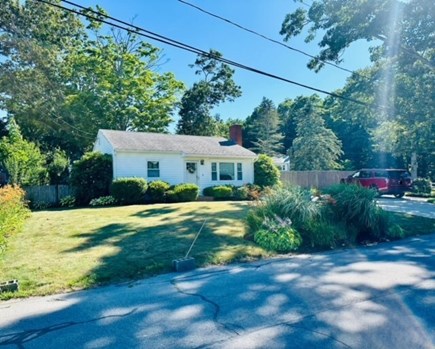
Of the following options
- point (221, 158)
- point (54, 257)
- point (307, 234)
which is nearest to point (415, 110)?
point (221, 158)

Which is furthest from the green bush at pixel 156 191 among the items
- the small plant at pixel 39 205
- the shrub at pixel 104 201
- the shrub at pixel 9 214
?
the shrub at pixel 9 214

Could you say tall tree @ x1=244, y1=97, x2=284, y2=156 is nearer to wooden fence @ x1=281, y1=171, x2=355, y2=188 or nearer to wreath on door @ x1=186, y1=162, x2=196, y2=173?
wooden fence @ x1=281, y1=171, x2=355, y2=188

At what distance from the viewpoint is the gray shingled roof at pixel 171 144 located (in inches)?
802

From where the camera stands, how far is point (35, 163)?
60.5 feet

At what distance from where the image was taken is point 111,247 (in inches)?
306

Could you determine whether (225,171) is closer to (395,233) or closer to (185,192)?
(185,192)

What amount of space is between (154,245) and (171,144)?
15.1 m

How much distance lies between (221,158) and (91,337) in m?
19.6

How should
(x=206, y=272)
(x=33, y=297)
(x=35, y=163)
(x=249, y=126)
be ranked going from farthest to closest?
(x=249, y=126), (x=35, y=163), (x=206, y=272), (x=33, y=297)

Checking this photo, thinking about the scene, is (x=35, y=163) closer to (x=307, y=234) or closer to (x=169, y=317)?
(x=307, y=234)

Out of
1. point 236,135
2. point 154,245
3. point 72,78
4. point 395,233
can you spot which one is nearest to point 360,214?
point 395,233

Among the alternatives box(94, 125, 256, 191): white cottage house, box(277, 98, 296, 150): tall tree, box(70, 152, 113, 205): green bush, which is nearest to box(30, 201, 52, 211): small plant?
box(70, 152, 113, 205): green bush

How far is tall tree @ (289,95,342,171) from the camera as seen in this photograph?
3859cm

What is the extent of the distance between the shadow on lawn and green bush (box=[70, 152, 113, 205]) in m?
7.87
